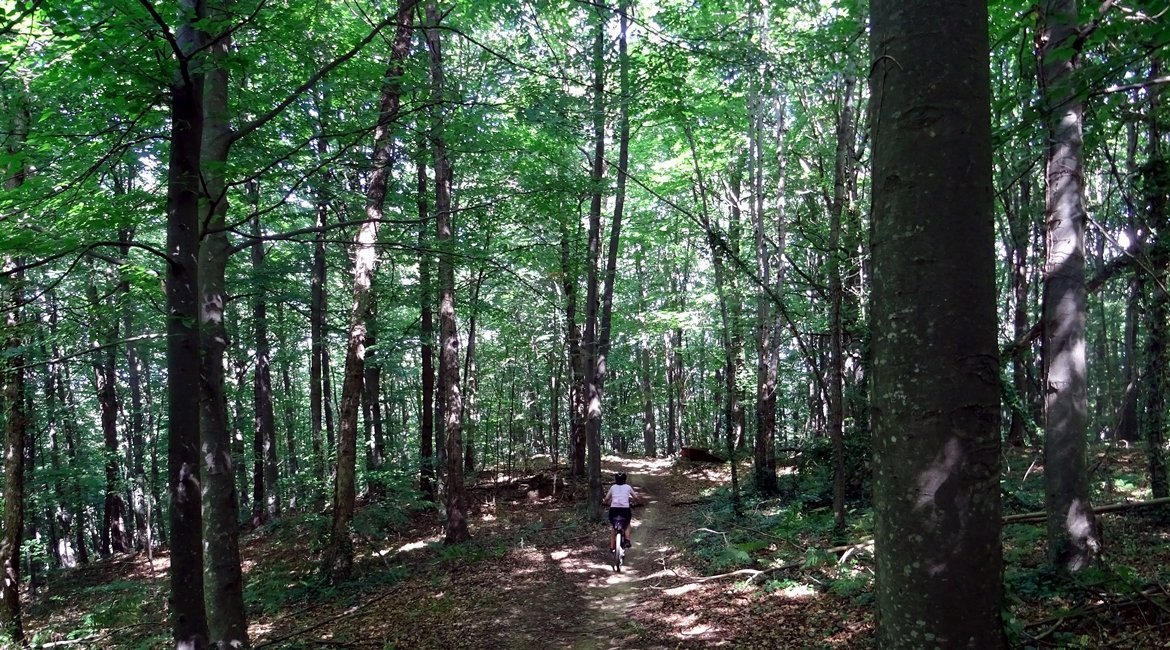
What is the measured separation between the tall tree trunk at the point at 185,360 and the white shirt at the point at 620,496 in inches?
318

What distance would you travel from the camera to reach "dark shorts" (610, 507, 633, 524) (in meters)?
11.2

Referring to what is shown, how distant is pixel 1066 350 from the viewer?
20.8 feet

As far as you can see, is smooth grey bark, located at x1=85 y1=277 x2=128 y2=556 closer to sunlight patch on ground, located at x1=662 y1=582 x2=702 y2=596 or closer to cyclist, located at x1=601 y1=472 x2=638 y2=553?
cyclist, located at x1=601 y1=472 x2=638 y2=553

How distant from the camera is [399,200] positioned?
1503 cm

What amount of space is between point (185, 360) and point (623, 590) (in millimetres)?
7882

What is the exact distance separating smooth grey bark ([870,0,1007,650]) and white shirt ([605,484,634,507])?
9.83 meters

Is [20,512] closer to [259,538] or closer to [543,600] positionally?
[259,538]

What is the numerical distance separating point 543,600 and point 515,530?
5776mm

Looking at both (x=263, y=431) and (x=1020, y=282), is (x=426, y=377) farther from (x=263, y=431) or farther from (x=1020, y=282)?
(x=1020, y=282)

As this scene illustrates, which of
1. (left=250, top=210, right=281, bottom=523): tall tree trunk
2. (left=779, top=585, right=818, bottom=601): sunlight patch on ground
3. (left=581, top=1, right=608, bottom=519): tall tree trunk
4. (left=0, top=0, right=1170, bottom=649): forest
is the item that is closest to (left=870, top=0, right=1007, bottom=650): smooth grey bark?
(left=0, top=0, right=1170, bottom=649): forest

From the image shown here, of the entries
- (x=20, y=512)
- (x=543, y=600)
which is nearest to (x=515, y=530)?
(x=543, y=600)

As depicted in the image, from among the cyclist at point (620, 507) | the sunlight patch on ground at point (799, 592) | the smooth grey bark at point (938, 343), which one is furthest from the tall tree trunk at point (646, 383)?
the smooth grey bark at point (938, 343)

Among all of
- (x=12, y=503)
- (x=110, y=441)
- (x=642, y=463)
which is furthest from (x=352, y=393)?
(x=642, y=463)

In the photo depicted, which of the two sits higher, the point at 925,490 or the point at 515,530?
the point at 925,490
